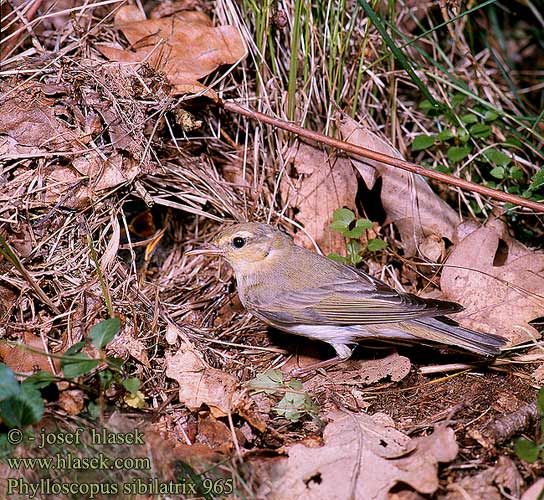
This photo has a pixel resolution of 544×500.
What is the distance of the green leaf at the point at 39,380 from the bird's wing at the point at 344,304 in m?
1.51

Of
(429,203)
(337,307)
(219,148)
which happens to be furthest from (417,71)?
(337,307)

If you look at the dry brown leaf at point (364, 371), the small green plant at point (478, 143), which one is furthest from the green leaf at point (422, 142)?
the dry brown leaf at point (364, 371)

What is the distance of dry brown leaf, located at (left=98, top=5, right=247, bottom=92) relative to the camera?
4859 millimetres

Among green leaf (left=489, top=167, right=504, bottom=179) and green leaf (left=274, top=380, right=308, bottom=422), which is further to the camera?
green leaf (left=489, top=167, right=504, bottom=179)

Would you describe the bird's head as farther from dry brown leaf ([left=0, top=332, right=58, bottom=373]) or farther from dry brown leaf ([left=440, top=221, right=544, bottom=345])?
dry brown leaf ([left=0, top=332, right=58, bottom=373])

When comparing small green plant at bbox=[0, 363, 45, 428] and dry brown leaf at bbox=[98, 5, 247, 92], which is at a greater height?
dry brown leaf at bbox=[98, 5, 247, 92]

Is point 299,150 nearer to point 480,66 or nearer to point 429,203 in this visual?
point 429,203

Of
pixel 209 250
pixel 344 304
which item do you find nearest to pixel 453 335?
pixel 344 304

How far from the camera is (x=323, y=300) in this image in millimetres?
4406

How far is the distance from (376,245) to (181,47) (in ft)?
6.48

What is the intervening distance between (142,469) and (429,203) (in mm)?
2771

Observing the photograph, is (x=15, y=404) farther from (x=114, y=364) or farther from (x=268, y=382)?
(x=268, y=382)

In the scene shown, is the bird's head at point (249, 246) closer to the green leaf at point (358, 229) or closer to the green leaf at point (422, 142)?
the green leaf at point (358, 229)

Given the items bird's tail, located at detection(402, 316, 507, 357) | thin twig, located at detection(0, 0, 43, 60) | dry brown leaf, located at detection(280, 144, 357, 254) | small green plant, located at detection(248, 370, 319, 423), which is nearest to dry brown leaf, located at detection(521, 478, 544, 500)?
bird's tail, located at detection(402, 316, 507, 357)
